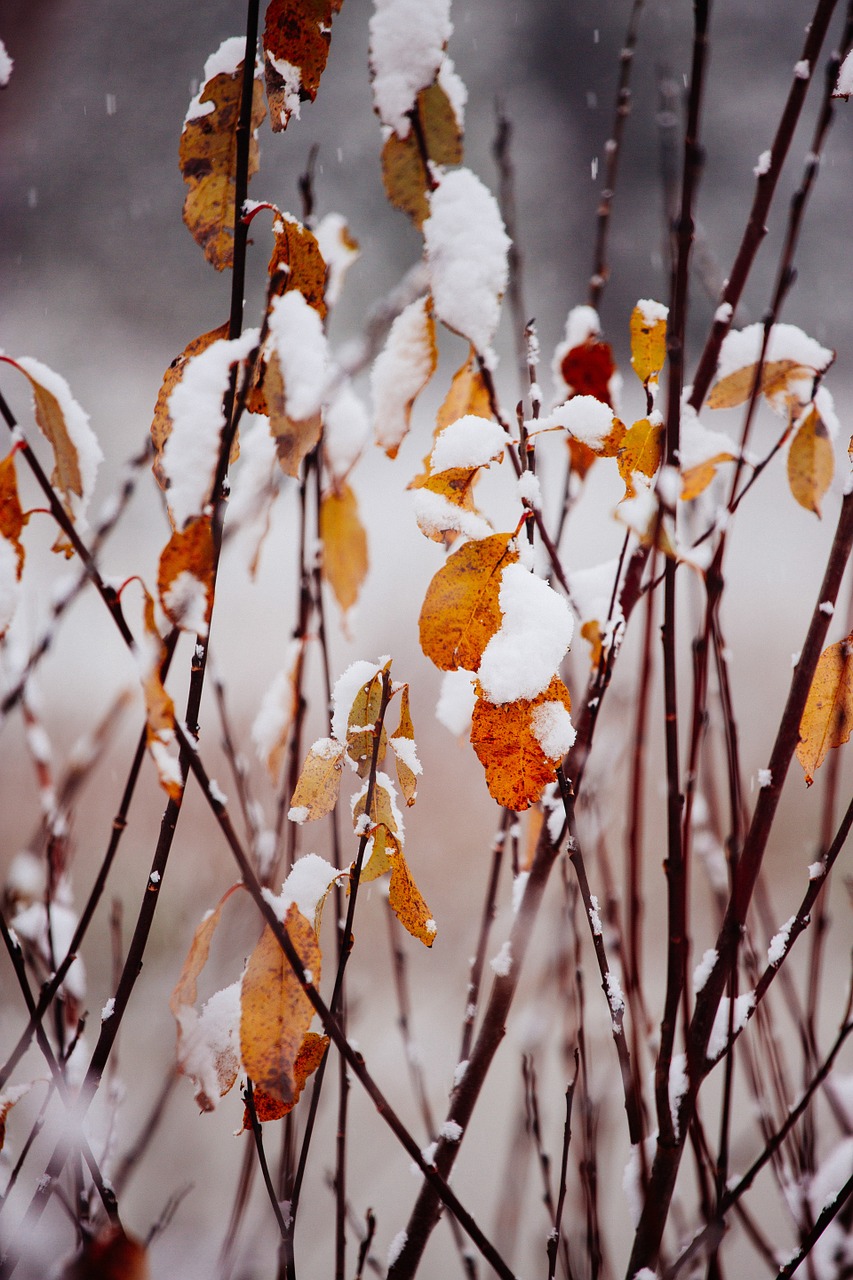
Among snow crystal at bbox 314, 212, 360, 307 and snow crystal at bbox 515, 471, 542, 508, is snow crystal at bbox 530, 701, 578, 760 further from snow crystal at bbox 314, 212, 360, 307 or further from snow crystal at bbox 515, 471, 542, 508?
snow crystal at bbox 314, 212, 360, 307

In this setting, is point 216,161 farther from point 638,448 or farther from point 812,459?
point 812,459

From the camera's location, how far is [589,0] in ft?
15.2

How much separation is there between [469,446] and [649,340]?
131mm

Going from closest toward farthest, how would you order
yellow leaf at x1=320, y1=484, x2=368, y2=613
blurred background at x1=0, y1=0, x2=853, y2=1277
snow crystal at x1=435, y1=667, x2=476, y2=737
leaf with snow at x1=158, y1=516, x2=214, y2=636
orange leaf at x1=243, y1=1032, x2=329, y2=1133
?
leaf with snow at x1=158, y1=516, x2=214, y2=636
orange leaf at x1=243, y1=1032, x2=329, y2=1133
snow crystal at x1=435, y1=667, x2=476, y2=737
yellow leaf at x1=320, y1=484, x2=368, y2=613
blurred background at x1=0, y1=0, x2=853, y2=1277

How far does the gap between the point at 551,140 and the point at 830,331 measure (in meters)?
2.19

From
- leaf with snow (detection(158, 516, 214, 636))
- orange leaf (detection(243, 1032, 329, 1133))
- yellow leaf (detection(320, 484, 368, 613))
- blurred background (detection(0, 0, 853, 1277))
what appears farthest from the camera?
blurred background (detection(0, 0, 853, 1277))

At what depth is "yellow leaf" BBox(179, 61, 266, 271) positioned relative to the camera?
448 mm

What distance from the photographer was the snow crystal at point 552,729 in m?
0.41

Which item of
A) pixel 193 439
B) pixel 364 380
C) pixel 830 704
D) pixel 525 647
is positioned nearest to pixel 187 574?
pixel 193 439

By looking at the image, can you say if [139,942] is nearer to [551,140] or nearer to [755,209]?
[755,209]

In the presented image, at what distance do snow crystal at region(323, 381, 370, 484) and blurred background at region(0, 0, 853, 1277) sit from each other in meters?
0.36

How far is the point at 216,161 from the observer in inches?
18.0

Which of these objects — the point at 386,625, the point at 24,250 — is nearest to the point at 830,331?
the point at 386,625

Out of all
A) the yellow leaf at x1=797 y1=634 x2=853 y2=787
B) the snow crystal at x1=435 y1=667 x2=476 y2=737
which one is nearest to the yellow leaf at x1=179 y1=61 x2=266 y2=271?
the snow crystal at x1=435 y1=667 x2=476 y2=737
